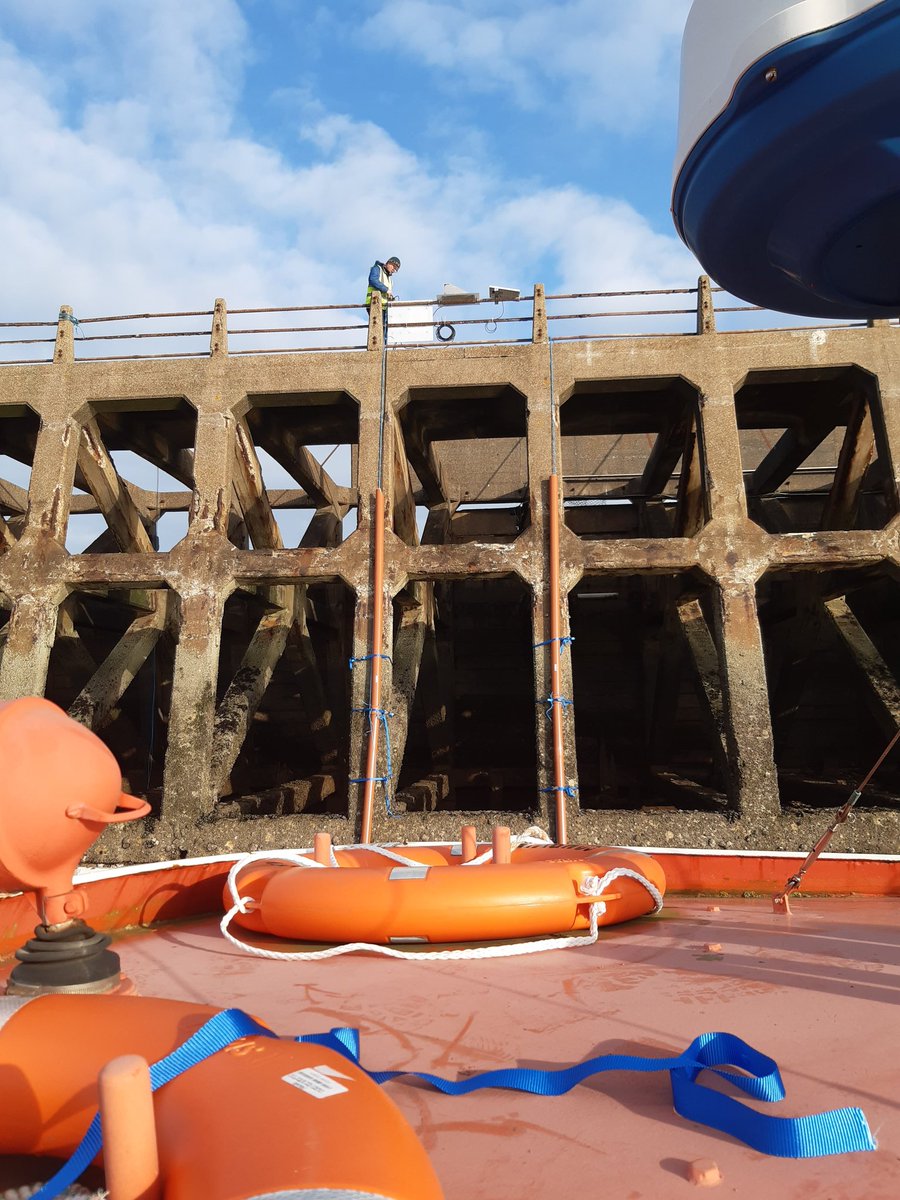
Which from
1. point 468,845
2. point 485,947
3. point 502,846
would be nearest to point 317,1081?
point 485,947

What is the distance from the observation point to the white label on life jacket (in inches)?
63.5

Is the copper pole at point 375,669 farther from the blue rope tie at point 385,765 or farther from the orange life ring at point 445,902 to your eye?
the orange life ring at point 445,902

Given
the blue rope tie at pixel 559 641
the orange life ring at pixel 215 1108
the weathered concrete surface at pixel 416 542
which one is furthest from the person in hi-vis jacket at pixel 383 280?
the orange life ring at pixel 215 1108

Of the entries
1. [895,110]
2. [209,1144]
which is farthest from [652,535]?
[209,1144]

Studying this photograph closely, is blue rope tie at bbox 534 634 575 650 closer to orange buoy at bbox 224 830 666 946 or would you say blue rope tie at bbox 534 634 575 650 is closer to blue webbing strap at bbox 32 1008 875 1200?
orange buoy at bbox 224 830 666 946

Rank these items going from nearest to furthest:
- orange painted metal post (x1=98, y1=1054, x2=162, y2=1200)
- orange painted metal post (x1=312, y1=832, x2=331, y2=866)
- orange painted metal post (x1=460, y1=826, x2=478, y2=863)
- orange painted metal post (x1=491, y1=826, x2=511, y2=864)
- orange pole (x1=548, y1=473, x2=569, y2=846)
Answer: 1. orange painted metal post (x1=98, y1=1054, x2=162, y2=1200)
2. orange painted metal post (x1=491, y1=826, x2=511, y2=864)
3. orange painted metal post (x1=312, y1=832, x2=331, y2=866)
4. orange painted metal post (x1=460, y1=826, x2=478, y2=863)
5. orange pole (x1=548, y1=473, x2=569, y2=846)

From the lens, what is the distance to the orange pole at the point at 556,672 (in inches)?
344

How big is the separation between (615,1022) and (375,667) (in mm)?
6458

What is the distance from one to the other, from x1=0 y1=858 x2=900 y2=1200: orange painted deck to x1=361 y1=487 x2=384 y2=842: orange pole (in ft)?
9.89

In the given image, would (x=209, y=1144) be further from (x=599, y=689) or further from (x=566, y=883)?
(x=599, y=689)

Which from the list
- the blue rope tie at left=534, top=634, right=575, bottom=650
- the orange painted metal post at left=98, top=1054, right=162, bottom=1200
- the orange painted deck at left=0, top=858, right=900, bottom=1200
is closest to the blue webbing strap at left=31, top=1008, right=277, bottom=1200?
the orange painted metal post at left=98, top=1054, right=162, bottom=1200

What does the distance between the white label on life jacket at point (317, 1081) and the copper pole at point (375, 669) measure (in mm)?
7139

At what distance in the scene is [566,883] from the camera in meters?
5.01

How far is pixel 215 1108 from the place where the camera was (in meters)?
1.61
